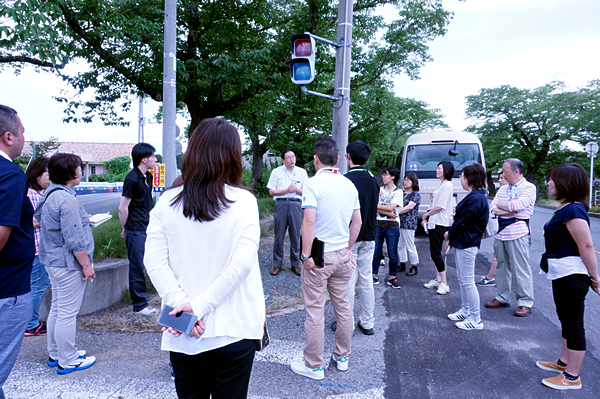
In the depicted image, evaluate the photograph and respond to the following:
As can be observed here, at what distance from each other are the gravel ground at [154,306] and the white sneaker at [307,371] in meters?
1.36

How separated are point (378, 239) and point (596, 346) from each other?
9.60 feet

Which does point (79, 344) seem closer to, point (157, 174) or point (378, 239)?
point (157, 174)

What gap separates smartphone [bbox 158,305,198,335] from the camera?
1512mm

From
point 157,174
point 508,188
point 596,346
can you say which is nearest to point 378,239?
point 508,188

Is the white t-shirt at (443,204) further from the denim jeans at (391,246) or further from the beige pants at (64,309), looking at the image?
the beige pants at (64,309)

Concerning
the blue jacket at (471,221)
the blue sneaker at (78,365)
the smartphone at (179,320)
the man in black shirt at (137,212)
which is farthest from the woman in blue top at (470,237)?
the blue sneaker at (78,365)

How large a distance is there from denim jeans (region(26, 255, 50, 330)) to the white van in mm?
9318

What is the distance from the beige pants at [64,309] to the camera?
3.10 metres

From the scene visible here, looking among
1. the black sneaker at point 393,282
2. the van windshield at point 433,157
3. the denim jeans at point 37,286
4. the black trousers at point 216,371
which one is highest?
the van windshield at point 433,157

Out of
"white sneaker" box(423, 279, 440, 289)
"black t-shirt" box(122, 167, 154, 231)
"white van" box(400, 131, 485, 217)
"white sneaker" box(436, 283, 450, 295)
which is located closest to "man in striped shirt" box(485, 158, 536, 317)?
"white sneaker" box(436, 283, 450, 295)

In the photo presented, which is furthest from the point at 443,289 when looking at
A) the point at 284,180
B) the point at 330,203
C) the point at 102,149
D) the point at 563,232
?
the point at 102,149

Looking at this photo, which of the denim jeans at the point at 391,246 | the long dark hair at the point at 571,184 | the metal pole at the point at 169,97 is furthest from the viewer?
the denim jeans at the point at 391,246

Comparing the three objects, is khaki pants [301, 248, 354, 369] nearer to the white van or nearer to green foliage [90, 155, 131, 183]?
the white van

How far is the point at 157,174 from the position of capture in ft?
21.9
